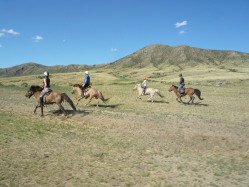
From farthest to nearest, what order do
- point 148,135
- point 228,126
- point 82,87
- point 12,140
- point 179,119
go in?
point 82,87, point 179,119, point 228,126, point 148,135, point 12,140

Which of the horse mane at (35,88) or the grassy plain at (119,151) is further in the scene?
the horse mane at (35,88)

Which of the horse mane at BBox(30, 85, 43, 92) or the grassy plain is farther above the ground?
the horse mane at BBox(30, 85, 43, 92)

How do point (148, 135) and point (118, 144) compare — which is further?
point (148, 135)

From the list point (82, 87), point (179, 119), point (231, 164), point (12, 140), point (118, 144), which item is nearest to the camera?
point (231, 164)

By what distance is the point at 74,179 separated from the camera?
6.87 m

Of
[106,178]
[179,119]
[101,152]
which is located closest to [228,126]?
[179,119]

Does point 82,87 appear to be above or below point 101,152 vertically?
above

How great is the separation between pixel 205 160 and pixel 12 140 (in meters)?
8.12

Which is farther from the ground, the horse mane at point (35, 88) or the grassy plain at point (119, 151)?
the horse mane at point (35, 88)

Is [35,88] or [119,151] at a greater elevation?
[35,88]

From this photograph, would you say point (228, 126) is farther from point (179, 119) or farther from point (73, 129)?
point (73, 129)

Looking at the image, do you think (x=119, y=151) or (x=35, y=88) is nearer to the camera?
(x=119, y=151)

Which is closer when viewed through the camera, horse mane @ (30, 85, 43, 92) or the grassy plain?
the grassy plain

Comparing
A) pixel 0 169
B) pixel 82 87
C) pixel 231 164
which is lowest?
pixel 231 164
